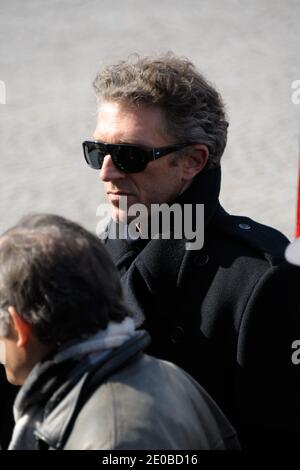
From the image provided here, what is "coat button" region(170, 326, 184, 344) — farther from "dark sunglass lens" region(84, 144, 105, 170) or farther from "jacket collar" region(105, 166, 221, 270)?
"dark sunglass lens" region(84, 144, 105, 170)

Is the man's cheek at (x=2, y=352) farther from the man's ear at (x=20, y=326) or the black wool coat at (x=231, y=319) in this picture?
the black wool coat at (x=231, y=319)

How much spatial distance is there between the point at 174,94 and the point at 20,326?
91cm

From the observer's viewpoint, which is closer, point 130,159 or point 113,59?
point 130,159

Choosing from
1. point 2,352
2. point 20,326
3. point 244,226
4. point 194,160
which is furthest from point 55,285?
point 244,226

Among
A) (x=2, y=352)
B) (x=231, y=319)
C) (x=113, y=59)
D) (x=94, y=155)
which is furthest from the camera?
(x=113, y=59)

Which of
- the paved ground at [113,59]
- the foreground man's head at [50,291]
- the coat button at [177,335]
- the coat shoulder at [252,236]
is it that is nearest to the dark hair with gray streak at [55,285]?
the foreground man's head at [50,291]

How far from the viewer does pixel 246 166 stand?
21.7ft

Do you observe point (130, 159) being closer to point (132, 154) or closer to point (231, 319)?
point (132, 154)

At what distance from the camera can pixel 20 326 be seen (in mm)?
1697

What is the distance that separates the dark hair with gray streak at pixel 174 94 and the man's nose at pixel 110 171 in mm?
167

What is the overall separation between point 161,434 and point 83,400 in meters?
0.16

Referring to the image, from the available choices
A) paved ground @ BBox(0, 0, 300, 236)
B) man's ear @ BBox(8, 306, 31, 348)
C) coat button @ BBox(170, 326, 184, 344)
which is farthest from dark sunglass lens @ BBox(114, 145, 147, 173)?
paved ground @ BBox(0, 0, 300, 236)

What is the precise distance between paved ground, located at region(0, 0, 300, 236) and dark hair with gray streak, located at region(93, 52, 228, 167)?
3.33 meters
